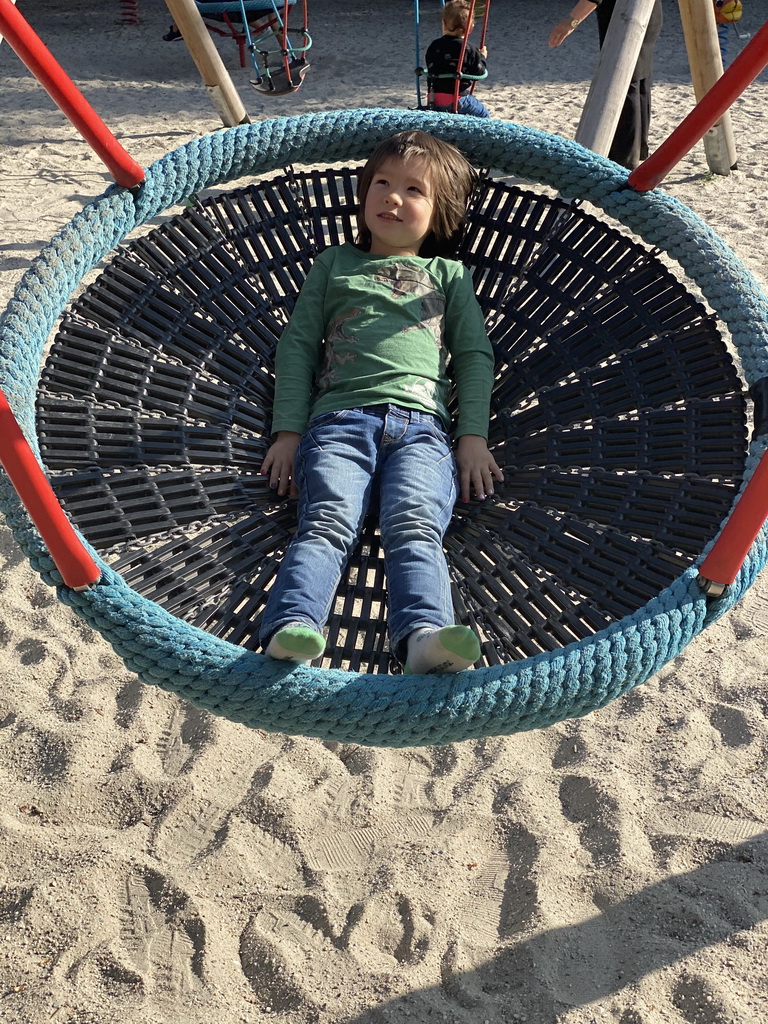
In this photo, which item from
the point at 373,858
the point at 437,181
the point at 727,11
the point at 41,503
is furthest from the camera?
the point at 727,11

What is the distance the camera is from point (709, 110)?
1.86m

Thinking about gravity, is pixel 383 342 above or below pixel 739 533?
above

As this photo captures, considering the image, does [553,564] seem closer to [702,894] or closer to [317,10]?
[702,894]

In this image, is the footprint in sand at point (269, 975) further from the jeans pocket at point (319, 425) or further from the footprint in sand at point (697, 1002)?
the jeans pocket at point (319, 425)

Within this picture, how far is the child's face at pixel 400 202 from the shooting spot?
193 cm

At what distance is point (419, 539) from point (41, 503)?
0.55 metres

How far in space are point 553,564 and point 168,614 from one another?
2.03ft

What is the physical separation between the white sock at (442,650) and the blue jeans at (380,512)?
4cm

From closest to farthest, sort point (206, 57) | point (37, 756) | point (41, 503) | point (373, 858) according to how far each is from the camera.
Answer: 1. point (41, 503)
2. point (373, 858)
3. point (37, 756)
4. point (206, 57)

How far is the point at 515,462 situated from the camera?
1811mm

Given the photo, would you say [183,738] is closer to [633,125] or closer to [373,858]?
[373,858]

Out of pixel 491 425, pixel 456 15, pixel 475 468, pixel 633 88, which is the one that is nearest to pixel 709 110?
pixel 491 425

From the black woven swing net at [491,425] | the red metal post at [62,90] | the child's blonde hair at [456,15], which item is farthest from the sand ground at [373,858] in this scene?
the child's blonde hair at [456,15]

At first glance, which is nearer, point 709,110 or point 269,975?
point 269,975
